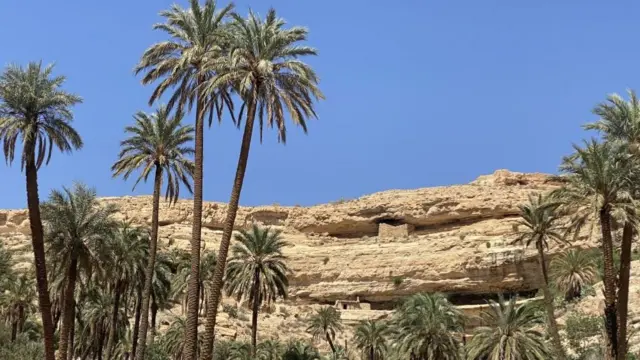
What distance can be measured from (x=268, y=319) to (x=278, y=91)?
134ft

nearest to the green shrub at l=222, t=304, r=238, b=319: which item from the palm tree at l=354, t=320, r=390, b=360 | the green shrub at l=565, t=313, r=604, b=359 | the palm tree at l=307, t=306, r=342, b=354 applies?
the palm tree at l=307, t=306, r=342, b=354

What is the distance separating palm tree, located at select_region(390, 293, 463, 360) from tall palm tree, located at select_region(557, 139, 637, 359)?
1240 centimetres

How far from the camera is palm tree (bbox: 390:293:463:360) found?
124 feet

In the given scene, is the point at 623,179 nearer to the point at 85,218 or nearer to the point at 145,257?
the point at 85,218

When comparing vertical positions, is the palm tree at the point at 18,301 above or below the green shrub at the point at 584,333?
above

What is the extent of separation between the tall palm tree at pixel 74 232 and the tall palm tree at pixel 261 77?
650 cm

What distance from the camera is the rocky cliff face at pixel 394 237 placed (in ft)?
216

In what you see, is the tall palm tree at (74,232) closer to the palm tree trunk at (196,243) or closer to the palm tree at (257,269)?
the palm tree trunk at (196,243)

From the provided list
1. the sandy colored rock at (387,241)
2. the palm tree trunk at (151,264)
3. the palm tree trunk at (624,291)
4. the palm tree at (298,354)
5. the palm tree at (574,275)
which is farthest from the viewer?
the sandy colored rock at (387,241)

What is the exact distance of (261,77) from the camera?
25297 mm

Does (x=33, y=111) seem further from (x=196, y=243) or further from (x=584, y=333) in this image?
(x=584, y=333)

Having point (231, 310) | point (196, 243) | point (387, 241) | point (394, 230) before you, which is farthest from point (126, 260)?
point (394, 230)

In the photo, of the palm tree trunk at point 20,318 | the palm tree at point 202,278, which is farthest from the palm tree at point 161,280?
the palm tree trunk at point 20,318

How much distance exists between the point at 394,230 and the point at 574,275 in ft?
98.4
